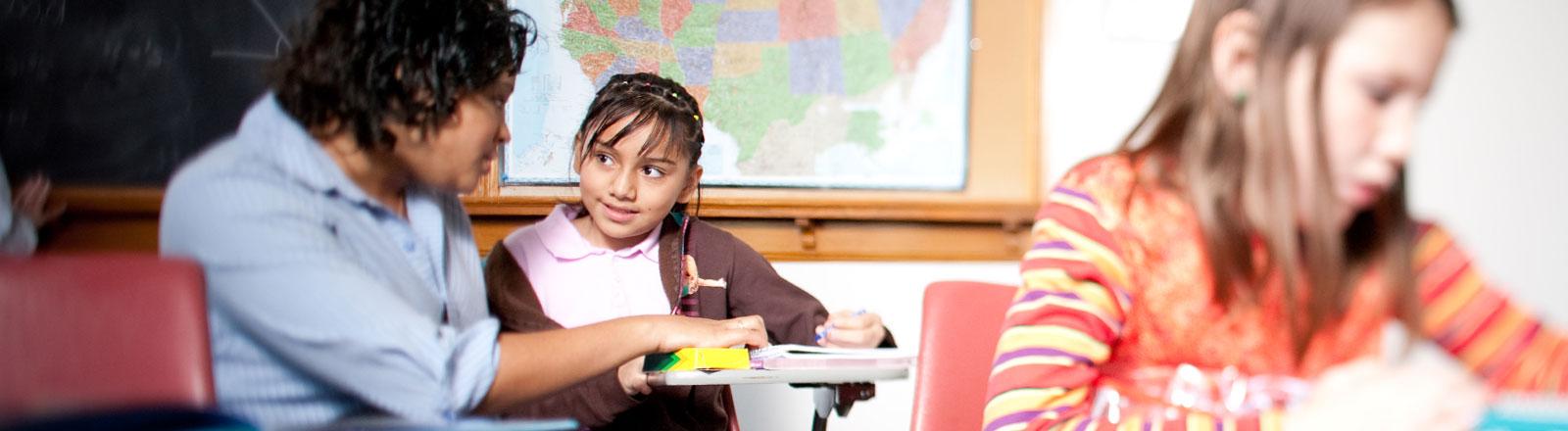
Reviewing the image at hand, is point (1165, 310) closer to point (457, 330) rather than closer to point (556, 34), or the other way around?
point (457, 330)

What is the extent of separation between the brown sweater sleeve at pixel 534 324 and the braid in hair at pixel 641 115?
0.14 m

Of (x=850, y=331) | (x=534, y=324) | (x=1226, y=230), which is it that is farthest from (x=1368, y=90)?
(x=534, y=324)

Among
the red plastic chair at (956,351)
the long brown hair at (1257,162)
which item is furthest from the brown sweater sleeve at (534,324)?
the long brown hair at (1257,162)

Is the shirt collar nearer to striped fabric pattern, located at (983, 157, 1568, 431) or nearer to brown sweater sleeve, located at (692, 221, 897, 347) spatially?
brown sweater sleeve, located at (692, 221, 897, 347)

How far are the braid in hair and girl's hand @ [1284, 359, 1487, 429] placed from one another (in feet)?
2.50

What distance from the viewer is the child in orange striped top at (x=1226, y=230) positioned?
31.6 inches

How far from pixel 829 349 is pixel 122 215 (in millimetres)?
721

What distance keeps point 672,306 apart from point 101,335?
639 millimetres

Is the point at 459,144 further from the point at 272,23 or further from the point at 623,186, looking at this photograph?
the point at 623,186

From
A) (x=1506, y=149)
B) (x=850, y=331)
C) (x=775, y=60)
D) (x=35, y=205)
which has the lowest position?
(x=850, y=331)

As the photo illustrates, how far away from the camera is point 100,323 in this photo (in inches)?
30.9

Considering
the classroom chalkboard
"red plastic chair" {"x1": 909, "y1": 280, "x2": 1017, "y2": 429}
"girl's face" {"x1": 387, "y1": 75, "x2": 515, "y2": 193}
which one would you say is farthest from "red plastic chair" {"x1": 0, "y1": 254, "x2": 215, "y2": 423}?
"red plastic chair" {"x1": 909, "y1": 280, "x2": 1017, "y2": 429}

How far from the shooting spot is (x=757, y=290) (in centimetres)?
139

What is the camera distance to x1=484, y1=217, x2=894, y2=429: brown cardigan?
126 cm
